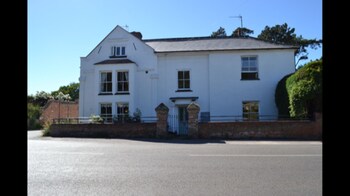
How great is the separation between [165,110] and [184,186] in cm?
1390

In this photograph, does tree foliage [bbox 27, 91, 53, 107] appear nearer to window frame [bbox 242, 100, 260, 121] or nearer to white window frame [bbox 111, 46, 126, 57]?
white window frame [bbox 111, 46, 126, 57]

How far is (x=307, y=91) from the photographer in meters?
19.2

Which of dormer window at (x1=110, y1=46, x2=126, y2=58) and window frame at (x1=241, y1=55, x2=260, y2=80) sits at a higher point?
dormer window at (x1=110, y1=46, x2=126, y2=58)

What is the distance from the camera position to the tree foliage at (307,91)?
61.9 feet

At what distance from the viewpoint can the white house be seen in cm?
2583

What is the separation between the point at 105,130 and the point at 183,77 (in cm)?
868

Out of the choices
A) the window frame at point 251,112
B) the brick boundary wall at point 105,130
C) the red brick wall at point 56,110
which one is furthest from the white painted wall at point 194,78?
the red brick wall at point 56,110

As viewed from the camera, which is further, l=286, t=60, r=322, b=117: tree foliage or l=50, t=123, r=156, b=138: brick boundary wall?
l=50, t=123, r=156, b=138: brick boundary wall

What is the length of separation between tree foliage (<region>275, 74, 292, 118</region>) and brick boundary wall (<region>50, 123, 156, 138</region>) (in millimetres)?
9958

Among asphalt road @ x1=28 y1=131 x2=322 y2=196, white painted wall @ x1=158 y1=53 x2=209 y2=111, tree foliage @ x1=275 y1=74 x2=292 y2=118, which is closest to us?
asphalt road @ x1=28 y1=131 x2=322 y2=196

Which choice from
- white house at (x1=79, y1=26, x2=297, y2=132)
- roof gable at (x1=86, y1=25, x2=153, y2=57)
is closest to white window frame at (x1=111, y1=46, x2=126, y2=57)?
white house at (x1=79, y1=26, x2=297, y2=132)

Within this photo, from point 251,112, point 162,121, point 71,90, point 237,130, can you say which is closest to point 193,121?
point 162,121
